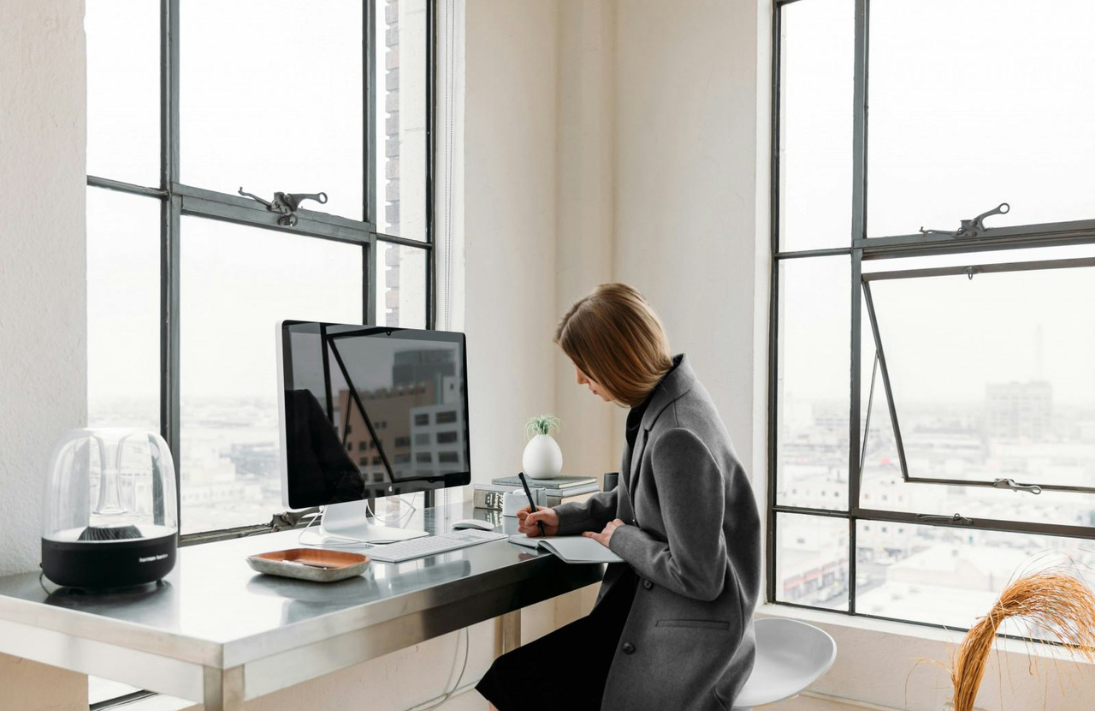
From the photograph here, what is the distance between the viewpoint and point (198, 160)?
241 cm

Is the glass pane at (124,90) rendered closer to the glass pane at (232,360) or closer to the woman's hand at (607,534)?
the glass pane at (232,360)

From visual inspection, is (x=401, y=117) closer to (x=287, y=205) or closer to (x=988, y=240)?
(x=287, y=205)

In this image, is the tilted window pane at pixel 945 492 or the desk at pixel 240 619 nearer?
the desk at pixel 240 619

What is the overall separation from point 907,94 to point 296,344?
229 centimetres

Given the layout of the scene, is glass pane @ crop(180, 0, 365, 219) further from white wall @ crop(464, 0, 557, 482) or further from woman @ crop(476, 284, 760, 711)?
woman @ crop(476, 284, 760, 711)

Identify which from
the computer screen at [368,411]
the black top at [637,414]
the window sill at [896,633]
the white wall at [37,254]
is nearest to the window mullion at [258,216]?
the white wall at [37,254]

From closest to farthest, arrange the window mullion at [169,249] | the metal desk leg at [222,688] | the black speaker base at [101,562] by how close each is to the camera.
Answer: the metal desk leg at [222,688] < the black speaker base at [101,562] < the window mullion at [169,249]

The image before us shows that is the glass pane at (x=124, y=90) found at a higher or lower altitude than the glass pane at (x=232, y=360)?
higher

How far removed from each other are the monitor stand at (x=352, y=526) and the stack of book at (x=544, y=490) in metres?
0.51

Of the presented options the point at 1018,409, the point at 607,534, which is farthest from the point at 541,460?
the point at 1018,409

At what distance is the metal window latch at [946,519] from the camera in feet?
9.63

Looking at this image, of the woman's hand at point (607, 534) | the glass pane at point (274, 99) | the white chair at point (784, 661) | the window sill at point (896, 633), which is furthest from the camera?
the window sill at point (896, 633)

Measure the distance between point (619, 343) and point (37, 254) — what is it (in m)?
1.24

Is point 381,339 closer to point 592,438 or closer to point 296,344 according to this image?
point 296,344
